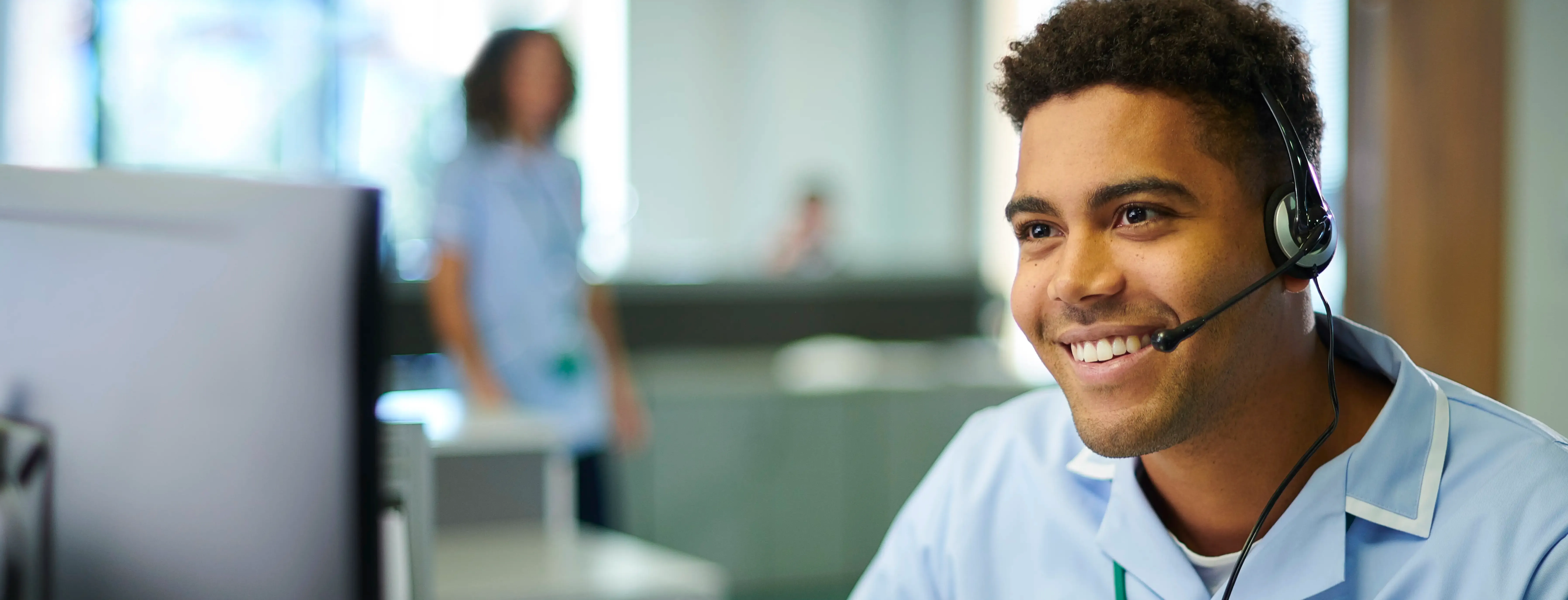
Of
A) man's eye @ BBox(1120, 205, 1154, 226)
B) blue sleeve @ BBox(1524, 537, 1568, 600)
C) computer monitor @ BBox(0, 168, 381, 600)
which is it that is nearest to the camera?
computer monitor @ BBox(0, 168, 381, 600)

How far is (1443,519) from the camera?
0.79 m

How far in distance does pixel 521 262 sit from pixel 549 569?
0.82 metres

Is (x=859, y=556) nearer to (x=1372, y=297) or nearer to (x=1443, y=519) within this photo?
(x=1372, y=297)

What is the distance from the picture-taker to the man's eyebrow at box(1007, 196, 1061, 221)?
2.84 feet

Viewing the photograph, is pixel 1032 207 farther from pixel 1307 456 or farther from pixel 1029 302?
pixel 1307 456

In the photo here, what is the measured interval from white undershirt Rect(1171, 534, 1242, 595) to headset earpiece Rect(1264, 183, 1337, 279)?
214mm

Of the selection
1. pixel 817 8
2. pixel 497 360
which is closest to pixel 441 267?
pixel 497 360

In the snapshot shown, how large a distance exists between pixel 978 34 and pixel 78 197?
7198 mm

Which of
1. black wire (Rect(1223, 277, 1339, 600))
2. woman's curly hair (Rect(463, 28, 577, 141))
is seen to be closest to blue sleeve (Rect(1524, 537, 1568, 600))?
black wire (Rect(1223, 277, 1339, 600))

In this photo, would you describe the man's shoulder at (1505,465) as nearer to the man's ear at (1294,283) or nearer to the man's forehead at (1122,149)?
the man's ear at (1294,283)

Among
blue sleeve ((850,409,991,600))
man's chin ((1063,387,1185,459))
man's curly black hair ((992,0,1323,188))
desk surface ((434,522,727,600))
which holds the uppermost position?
man's curly black hair ((992,0,1323,188))

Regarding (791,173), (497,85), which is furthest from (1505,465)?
(791,173)

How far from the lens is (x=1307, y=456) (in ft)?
2.75

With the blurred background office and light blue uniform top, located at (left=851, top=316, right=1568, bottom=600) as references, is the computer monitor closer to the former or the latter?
the blurred background office
